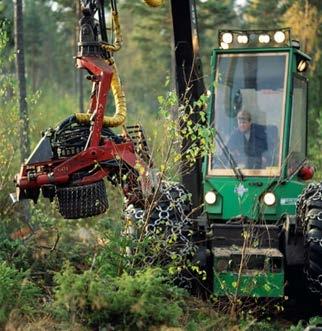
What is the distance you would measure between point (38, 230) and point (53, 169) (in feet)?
11.7

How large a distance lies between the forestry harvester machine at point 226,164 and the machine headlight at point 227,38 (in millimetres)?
12

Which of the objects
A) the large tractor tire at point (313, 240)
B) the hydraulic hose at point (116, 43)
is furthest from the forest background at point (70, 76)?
the large tractor tire at point (313, 240)

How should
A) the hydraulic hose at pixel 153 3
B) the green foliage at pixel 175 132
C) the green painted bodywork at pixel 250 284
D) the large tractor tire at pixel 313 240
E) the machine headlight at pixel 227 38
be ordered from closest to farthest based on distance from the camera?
the green foliage at pixel 175 132 → the hydraulic hose at pixel 153 3 → the green painted bodywork at pixel 250 284 → the large tractor tire at pixel 313 240 → the machine headlight at pixel 227 38

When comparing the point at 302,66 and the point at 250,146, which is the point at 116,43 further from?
the point at 302,66

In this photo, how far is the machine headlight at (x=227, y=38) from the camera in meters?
10.7

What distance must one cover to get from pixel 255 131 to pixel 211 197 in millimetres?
939

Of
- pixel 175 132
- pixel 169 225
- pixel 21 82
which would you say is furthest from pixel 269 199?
pixel 21 82

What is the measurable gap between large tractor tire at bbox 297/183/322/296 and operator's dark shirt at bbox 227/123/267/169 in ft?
3.94

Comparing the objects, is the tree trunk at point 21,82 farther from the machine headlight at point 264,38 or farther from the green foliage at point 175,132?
the green foliage at point 175,132

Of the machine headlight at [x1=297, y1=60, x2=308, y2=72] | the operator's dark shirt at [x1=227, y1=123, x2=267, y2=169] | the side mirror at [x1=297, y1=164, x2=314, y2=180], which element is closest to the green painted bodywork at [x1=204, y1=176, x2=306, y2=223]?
the operator's dark shirt at [x1=227, y1=123, x2=267, y2=169]

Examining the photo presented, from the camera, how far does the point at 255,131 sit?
10500 millimetres

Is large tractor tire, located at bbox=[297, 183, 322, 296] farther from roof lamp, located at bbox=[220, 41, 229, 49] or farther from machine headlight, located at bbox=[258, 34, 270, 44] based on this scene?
roof lamp, located at bbox=[220, 41, 229, 49]

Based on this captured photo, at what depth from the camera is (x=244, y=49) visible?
10.6 metres

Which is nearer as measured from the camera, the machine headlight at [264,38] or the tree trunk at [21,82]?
the machine headlight at [264,38]
